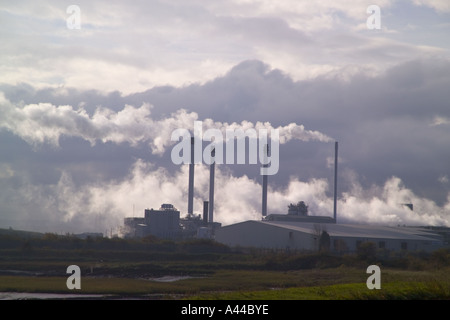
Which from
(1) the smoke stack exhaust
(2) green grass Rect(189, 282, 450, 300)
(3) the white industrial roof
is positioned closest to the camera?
(2) green grass Rect(189, 282, 450, 300)

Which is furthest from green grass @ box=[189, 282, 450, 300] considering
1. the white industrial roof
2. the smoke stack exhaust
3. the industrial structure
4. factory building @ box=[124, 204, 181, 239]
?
the smoke stack exhaust

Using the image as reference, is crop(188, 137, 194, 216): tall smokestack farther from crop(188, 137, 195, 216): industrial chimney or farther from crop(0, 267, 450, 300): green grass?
crop(0, 267, 450, 300): green grass

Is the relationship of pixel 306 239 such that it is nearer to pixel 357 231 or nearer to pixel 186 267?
pixel 357 231

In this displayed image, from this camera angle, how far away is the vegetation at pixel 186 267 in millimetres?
41875

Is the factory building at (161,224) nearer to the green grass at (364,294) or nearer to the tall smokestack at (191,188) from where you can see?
the tall smokestack at (191,188)

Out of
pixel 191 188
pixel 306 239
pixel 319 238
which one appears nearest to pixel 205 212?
pixel 191 188

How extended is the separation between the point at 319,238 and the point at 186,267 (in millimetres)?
19181

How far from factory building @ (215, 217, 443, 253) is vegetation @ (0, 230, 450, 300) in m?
3.27

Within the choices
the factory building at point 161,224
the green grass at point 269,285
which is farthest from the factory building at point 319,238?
the green grass at point 269,285

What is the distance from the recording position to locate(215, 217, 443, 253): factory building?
238 ft

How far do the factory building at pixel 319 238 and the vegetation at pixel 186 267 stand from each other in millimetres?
3270
